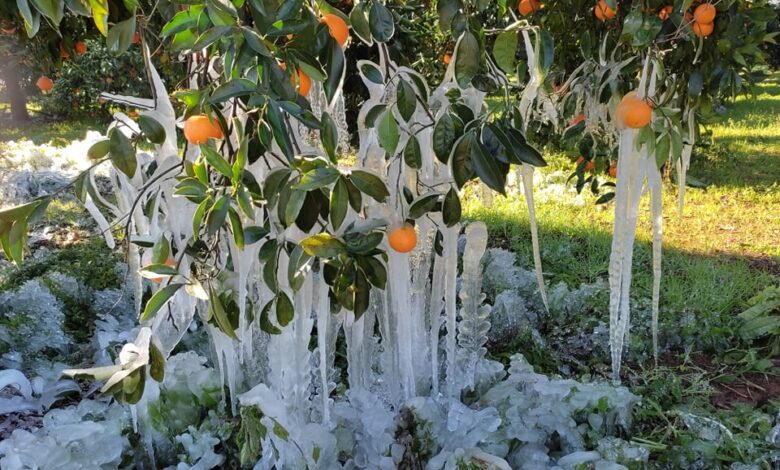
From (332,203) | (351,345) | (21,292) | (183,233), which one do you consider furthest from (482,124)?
(21,292)

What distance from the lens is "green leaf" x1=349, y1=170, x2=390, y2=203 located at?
0.92 metres

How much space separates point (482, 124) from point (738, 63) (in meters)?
1.08

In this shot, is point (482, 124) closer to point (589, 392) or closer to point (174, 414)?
point (589, 392)

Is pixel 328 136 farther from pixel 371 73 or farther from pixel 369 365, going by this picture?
pixel 369 365

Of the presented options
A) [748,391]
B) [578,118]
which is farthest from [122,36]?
[748,391]

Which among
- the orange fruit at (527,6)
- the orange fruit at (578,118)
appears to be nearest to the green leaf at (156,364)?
the orange fruit at (527,6)

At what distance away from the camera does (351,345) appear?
1413 mm

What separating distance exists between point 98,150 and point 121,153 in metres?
0.08

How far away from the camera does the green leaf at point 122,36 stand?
90 cm

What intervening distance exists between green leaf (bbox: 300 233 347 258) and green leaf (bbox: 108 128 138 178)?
11.1 inches

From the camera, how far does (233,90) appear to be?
778 millimetres

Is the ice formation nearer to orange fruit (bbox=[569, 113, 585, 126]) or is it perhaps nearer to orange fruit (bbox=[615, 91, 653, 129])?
orange fruit (bbox=[615, 91, 653, 129])

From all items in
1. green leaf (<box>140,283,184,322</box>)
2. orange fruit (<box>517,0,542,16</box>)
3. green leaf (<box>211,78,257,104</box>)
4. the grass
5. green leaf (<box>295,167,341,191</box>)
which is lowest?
the grass

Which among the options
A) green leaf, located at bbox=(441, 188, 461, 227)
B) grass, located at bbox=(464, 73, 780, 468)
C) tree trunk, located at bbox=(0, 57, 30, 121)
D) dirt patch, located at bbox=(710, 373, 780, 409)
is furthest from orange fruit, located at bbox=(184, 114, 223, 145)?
tree trunk, located at bbox=(0, 57, 30, 121)
